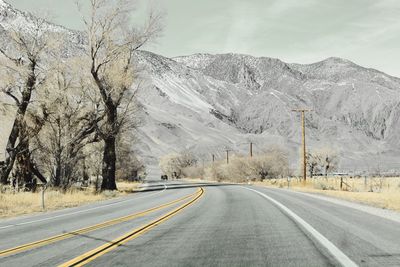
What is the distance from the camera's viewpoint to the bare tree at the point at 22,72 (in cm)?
3078

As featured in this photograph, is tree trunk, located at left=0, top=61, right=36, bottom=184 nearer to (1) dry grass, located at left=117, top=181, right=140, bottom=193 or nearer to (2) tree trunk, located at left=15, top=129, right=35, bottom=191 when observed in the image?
(2) tree trunk, located at left=15, top=129, right=35, bottom=191

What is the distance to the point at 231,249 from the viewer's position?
320 inches

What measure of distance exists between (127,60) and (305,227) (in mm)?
26643

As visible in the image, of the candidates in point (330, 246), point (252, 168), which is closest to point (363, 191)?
point (330, 246)

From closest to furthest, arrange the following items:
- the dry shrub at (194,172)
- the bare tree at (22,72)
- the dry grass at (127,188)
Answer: the bare tree at (22,72)
the dry grass at (127,188)
the dry shrub at (194,172)

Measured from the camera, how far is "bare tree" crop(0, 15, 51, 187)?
1212 inches

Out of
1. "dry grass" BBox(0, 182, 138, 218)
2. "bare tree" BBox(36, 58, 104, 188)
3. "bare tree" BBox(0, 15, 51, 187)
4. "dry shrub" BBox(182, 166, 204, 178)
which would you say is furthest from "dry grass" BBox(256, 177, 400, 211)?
"dry shrub" BBox(182, 166, 204, 178)

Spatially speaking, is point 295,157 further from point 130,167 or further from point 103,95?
point 103,95

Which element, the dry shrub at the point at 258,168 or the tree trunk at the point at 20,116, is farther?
the dry shrub at the point at 258,168

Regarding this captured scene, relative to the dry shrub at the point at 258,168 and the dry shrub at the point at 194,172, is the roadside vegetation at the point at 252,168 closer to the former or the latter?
the dry shrub at the point at 258,168

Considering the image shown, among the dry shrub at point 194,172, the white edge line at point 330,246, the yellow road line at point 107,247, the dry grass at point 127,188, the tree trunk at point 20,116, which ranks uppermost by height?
the tree trunk at point 20,116

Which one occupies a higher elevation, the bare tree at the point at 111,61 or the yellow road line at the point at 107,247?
the bare tree at the point at 111,61

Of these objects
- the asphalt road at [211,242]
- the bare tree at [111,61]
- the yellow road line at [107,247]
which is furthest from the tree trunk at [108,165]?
the yellow road line at [107,247]

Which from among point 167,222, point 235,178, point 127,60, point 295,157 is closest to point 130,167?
point 235,178
